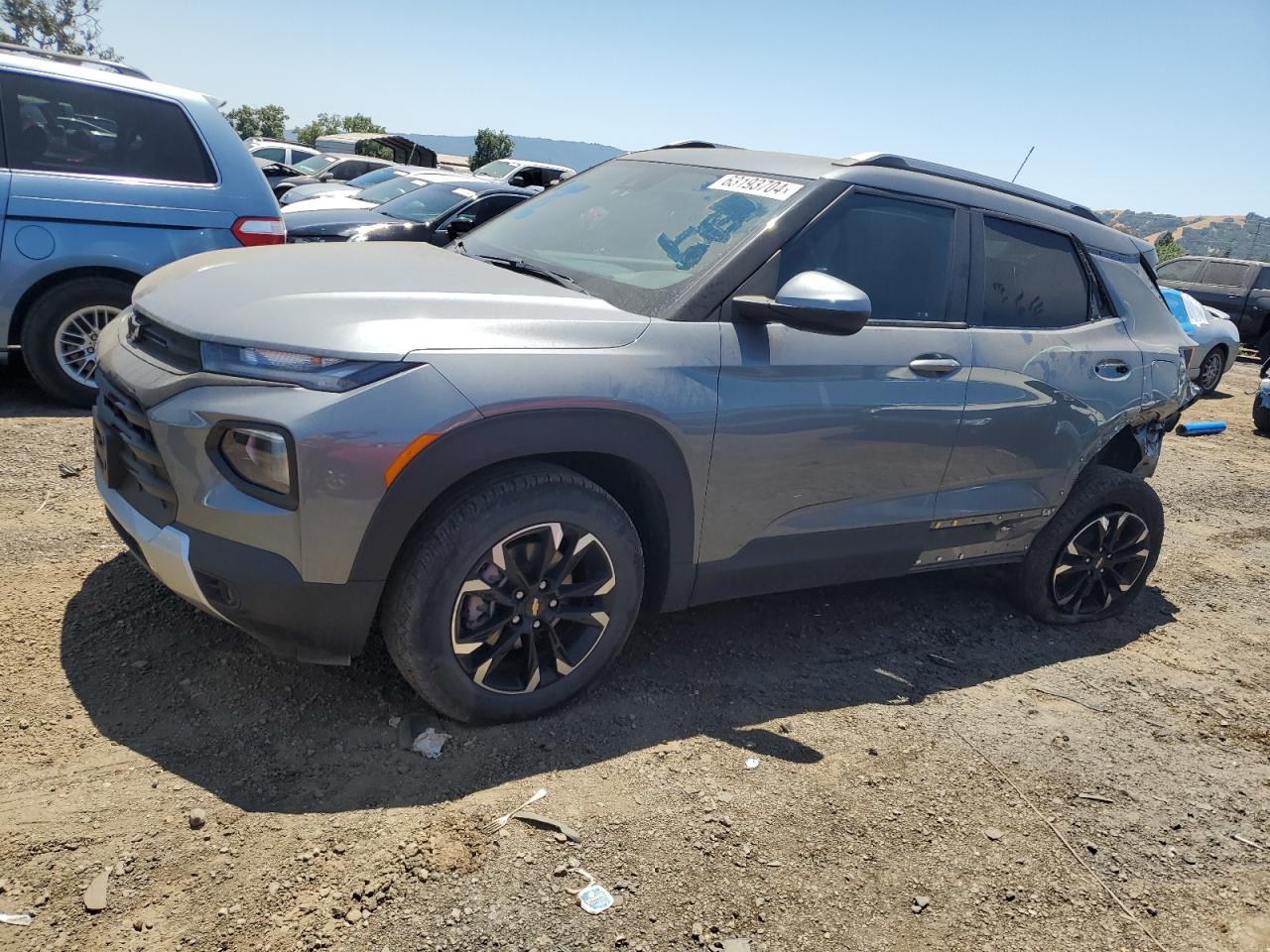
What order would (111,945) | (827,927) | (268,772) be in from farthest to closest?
(268,772), (827,927), (111,945)

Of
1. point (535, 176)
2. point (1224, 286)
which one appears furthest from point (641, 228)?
point (1224, 286)

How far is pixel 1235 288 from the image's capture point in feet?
52.5

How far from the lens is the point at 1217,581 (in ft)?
18.0

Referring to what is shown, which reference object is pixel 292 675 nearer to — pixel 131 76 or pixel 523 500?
pixel 523 500

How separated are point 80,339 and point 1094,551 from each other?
5.41 meters

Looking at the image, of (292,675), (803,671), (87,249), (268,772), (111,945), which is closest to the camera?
(111,945)

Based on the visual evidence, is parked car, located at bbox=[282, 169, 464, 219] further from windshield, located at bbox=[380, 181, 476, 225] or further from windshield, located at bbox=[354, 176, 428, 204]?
windshield, located at bbox=[380, 181, 476, 225]

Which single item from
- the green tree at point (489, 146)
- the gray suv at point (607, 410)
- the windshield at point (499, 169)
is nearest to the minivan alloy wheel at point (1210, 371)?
the gray suv at point (607, 410)

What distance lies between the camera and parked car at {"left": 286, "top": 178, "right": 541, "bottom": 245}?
338 inches

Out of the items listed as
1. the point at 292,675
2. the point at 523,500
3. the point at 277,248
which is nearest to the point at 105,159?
the point at 277,248

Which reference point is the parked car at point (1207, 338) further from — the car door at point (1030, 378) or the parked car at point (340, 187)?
the parked car at point (340, 187)

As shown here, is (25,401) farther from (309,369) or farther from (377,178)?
(377,178)

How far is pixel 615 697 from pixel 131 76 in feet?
15.6

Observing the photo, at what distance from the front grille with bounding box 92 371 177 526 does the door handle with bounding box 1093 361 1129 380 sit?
3.62 metres
